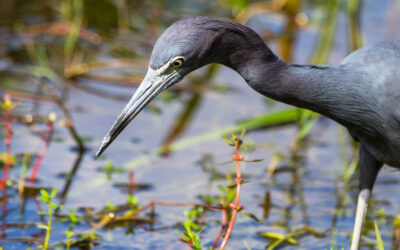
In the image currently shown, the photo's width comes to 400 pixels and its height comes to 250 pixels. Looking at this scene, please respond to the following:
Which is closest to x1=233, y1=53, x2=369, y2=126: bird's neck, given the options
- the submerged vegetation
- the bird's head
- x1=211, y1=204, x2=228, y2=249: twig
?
the bird's head

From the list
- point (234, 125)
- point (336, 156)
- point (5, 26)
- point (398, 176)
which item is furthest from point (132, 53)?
point (398, 176)

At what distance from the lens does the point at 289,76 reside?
3453 millimetres

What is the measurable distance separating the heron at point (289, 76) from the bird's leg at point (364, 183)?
0.65ft

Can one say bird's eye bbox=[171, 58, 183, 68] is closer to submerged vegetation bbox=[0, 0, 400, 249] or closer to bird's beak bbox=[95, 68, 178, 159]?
bird's beak bbox=[95, 68, 178, 159]

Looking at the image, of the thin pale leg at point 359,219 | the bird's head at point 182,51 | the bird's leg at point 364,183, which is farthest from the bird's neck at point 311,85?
the thin pale leg at point 359,219

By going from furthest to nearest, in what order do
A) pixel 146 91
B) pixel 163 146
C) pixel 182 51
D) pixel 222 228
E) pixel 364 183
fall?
pixel 163 146, pixel 364 183, pixel 222 228, pixel 146 91, pixel 182 51

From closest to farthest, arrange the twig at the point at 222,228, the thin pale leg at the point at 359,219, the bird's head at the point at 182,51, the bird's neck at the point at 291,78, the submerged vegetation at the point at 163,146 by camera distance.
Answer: the bird's head at the point at 182,51 < the bird's neck at the point at 291,78 < the twig at the point at 222,228 < the thin pale leg at the point at 359,219 < the submerged vegetation at the point at 163,146

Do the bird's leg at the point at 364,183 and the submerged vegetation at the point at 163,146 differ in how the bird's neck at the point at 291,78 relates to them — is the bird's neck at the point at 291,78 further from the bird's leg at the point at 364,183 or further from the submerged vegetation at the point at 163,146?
the bird's leg at the point at 364,183

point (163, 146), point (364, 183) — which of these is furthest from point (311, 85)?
point (163, 146)

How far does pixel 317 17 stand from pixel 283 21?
11.8 inches

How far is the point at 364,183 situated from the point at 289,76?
845 mm

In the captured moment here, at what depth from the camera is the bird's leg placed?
12.9ft

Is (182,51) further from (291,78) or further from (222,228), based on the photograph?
(222,228)

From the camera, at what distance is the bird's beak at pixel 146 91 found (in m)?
3.31
